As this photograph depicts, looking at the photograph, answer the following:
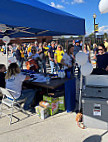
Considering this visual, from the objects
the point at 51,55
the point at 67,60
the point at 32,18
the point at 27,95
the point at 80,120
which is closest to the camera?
the point at 32,18

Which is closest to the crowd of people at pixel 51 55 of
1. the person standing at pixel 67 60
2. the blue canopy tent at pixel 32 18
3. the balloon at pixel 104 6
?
the person standing at pixel 67 60

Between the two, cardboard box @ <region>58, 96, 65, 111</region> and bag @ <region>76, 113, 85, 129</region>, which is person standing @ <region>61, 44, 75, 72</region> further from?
bag @ <region>76, 113, 85, 129</region>

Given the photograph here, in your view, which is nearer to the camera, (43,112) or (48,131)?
(48,131)

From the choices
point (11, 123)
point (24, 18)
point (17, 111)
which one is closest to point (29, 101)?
point (17, 111)

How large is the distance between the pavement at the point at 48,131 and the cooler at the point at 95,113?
0.11 m

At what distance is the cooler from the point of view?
2.20 metres

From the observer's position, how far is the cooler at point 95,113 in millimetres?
2203

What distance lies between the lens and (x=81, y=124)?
2480 mm

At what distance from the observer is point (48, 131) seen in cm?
234

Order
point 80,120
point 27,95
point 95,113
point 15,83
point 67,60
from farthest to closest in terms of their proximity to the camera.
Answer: point 67,60
point 27,95
point 15,83
point 80,120
point 95,113

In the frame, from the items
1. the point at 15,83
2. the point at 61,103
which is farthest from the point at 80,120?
the point at 15,83

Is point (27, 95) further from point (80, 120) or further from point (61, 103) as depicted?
point (80, 120)

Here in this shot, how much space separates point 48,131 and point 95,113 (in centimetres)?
90

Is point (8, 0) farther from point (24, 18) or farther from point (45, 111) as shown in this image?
point (45, 111)
